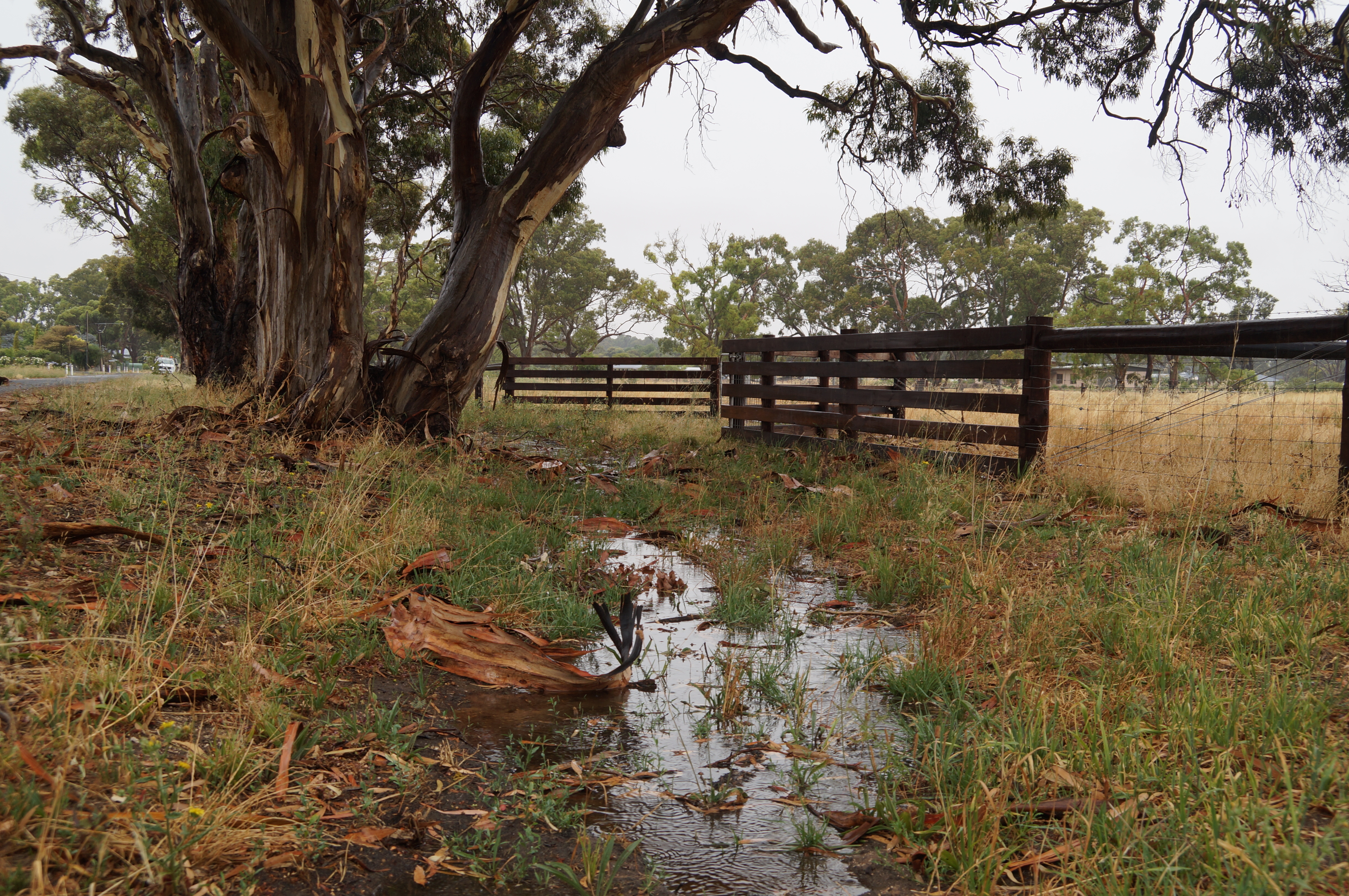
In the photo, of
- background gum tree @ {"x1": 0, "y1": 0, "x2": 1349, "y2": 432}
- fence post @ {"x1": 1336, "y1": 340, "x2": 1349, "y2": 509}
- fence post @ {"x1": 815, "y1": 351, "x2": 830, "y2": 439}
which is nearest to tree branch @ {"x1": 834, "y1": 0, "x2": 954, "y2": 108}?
background gum tree @ {"x1": 0, "y1": 0, "x2": 1349, "y2": 432}

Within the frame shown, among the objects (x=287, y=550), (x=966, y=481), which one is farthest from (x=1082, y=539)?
(x=287, y=550)

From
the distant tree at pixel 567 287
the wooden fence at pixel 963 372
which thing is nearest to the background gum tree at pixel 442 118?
the wooden fence at pixel 963 372

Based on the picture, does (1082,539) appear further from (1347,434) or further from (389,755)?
(389,755)

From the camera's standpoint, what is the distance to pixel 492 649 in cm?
361

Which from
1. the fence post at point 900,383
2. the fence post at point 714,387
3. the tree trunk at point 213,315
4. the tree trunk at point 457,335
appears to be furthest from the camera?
the fence post at point 714,387

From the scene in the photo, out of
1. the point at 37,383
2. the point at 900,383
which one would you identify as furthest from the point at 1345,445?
the point at 37,383

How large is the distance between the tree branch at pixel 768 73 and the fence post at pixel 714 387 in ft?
25.5

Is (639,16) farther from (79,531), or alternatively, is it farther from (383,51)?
(79,531)

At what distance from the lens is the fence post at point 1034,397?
741 cm

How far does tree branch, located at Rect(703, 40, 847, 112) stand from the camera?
990cm

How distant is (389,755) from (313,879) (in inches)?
23.4

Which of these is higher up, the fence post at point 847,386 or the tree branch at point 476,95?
the tree branch at point 476,95

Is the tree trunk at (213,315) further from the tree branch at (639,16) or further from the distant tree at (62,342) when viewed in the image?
the distant tree at (62,342)

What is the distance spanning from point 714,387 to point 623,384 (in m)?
2.94
